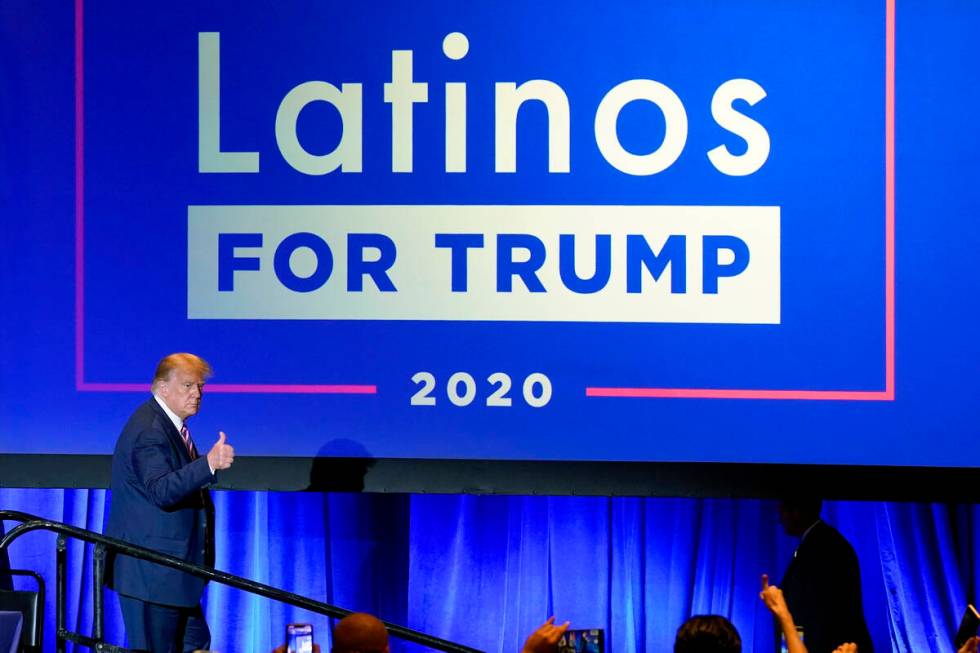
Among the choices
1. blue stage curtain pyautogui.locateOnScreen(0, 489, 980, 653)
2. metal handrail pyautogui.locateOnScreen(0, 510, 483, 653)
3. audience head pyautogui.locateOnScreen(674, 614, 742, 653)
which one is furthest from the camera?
blue stage curtain pyautogui.locateOnScreen(0, 489, 980, 653)

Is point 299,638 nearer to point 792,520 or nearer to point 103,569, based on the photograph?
point 103,569

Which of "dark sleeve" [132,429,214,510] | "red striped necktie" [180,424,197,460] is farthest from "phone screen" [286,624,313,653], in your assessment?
"dark sleeve" [132,429,214,510]

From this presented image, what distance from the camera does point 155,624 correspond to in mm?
4422

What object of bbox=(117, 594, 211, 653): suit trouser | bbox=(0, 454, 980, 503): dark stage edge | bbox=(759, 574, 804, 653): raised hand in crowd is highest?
bbox=(0, 454, 980, 503): dark stage edge

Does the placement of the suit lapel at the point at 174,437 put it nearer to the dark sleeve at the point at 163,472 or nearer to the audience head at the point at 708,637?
the dark sleeve at the point at 163,472

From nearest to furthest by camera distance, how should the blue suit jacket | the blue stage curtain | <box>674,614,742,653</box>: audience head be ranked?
1. <box>674,614,742,653</box>: audience head
2. the blue suit jacket
3. the blue stage curtain

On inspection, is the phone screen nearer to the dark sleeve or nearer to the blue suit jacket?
the blue suit jacket

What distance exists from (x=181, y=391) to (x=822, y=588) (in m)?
2.48

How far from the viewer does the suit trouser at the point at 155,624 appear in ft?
14.5

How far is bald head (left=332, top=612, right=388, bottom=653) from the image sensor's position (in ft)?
9.52

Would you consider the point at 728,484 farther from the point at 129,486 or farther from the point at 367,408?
the point at 129,486

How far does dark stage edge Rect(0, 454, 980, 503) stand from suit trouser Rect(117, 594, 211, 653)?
0.70 meters

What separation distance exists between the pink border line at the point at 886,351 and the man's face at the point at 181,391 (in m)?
1.48

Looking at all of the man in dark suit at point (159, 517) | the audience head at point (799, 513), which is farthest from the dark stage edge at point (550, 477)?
the man in dark suit at point (159, 517)
